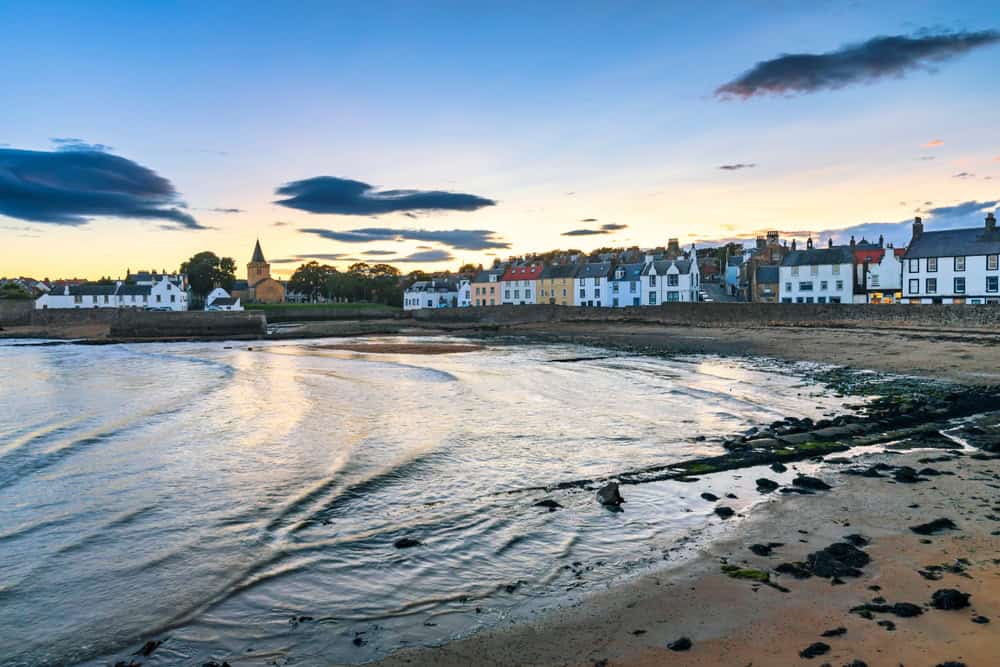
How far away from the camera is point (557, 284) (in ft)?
264

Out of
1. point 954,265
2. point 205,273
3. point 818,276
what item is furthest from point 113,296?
point 954,265

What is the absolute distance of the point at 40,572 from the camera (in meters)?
6.68

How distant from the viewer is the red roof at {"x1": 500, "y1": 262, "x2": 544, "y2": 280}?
8481cm

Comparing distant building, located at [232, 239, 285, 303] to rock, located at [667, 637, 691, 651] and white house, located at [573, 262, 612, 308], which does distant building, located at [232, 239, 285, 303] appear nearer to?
white house, located at [573, 262, 612, 308]

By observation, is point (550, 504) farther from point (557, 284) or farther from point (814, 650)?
point (557, 284)

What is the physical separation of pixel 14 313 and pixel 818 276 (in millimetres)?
83233

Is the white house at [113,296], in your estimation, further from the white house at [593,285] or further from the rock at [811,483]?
the rock at [811,483]

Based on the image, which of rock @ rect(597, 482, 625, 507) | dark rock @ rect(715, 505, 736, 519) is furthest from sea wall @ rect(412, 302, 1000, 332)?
rock @ rect(597, 482, 625, 507)

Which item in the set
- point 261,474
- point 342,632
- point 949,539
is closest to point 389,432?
point 261,474

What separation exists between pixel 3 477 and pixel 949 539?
13506 millimetres

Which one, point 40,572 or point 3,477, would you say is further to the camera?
point 3,477

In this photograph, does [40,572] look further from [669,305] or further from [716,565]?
[669,305]

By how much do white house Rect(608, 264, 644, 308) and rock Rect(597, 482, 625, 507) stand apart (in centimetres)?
6354

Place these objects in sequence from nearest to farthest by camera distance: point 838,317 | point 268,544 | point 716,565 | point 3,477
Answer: point 716,565 → point 268,544 → point 3,477 → point 838,317
